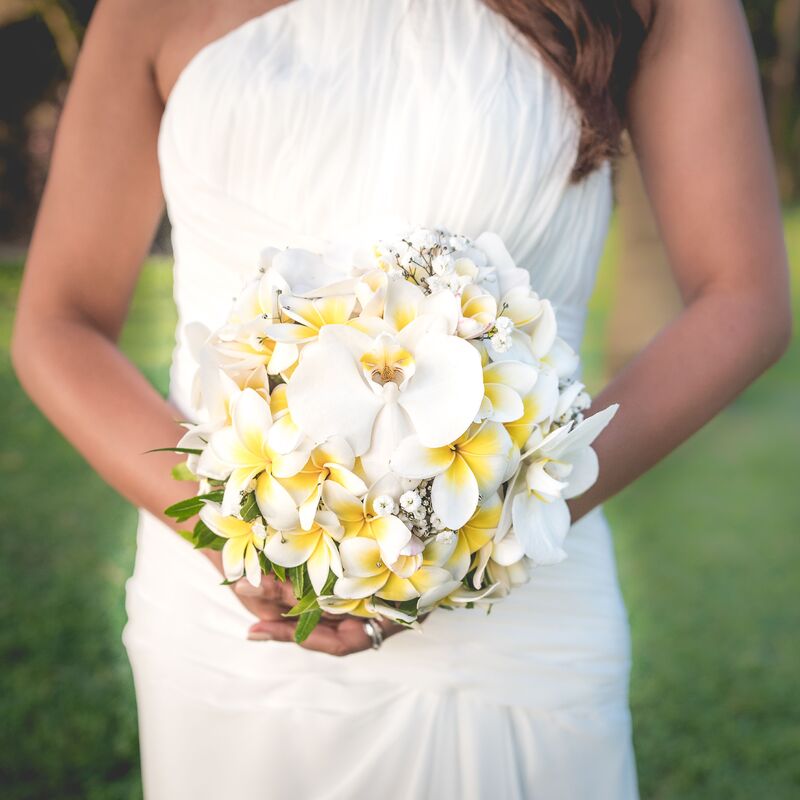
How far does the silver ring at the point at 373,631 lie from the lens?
63.4 inches

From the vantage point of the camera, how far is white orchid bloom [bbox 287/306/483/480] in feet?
4.08

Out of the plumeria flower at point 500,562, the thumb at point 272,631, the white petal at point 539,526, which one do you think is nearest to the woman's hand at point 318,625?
the thumb at point 272,631

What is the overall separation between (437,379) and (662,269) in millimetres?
5620

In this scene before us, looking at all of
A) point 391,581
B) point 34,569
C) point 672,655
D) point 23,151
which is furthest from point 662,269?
point 23,151

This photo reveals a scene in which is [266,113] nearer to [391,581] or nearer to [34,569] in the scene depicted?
[391,581]

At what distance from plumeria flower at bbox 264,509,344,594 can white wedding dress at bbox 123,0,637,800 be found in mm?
483

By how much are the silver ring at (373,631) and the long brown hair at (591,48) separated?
0.88m

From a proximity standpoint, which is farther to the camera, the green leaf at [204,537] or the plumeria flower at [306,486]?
the green leaf at [204,537]

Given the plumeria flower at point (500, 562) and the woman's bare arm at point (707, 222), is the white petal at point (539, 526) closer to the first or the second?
the plumeria flower at point (500, 562)

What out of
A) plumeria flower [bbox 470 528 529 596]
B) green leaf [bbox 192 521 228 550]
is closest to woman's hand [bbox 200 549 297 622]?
green leaf [bbox 192 521 228 550]

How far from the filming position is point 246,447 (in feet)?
4.36

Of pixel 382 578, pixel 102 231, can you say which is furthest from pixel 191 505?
pixel 102 231

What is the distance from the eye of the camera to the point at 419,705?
1.80 m

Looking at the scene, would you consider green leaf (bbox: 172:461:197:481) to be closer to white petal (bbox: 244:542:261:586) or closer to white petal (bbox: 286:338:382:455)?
white petal (bbox: 244:542:261:586)
